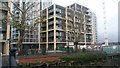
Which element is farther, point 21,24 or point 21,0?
point 21,0

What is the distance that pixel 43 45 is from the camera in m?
79.7

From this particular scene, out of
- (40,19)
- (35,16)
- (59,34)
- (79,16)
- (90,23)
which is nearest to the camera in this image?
(40,19)

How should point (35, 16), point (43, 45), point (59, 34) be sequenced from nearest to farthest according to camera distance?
point (35, 16) → point (59, 34) → point (43, 45)

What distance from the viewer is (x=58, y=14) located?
73.8 m

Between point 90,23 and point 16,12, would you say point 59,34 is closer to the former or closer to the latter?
point 90,23

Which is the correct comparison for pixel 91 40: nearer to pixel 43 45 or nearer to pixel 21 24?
pixel 43 45

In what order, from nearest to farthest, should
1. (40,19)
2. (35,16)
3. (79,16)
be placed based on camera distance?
(40,19), (35,16), (79,16)

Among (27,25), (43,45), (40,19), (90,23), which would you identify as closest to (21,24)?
(27,25)

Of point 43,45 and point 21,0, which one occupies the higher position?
point 21,0

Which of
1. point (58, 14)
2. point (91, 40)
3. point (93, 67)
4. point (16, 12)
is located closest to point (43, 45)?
point (58, 14)

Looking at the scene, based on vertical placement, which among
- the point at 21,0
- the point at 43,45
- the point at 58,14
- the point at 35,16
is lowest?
the point at 43,45

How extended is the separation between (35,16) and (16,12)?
219cm

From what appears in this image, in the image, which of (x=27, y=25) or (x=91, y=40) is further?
(x=91, y=40)

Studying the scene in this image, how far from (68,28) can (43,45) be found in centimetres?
3804
